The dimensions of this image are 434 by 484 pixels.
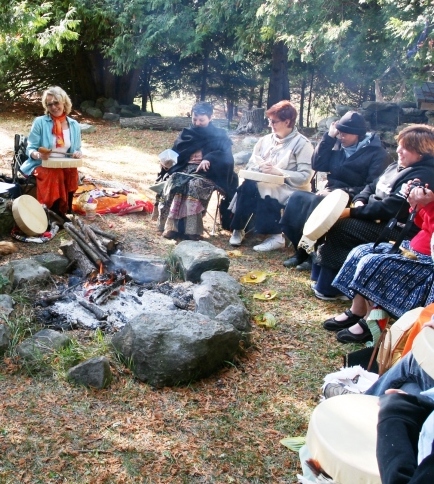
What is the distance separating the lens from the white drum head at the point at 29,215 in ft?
18.0

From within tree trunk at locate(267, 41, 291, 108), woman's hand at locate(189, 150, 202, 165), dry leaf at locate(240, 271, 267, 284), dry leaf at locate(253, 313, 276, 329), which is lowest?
dry leaf at locate(253, 313, 276, 329)

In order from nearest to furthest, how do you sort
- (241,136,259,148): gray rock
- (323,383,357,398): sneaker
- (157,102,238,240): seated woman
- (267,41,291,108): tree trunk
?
(323,383,357,398): sneaker → (157,102,238,240): seated woman → (241,136,259,148): gray rock → (267,41,291,108): tree trunk

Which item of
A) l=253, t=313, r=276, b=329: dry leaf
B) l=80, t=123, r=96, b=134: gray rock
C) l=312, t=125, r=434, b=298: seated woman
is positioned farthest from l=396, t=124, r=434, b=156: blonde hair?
l=80, t=123, r=96, b=134: gray rock

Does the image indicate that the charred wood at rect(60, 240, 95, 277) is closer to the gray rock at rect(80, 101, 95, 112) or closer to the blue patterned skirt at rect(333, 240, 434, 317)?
the blue patterned skirt at rect(333, 240, 434, 317)

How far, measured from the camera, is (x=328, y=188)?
Answer: 5.27 m

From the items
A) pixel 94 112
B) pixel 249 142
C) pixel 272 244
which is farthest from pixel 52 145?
pixel 94 112

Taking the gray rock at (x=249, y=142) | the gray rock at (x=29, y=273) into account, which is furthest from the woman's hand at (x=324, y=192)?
the gray rock at (x=249, y=142)

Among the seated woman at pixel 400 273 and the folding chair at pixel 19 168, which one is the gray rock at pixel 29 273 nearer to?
the folding chair at pixel 19 168

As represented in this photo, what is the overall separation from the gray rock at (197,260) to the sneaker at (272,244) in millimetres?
996

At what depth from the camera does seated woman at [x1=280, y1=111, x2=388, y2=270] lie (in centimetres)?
498

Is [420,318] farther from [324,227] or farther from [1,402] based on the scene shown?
[1,402]

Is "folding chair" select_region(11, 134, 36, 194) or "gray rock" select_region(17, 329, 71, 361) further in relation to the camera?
"folding chair" select_region(11, 134, 36, 194)

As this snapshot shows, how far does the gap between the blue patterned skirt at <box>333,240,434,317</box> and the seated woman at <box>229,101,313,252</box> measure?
6.20ft

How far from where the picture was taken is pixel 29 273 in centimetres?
433
